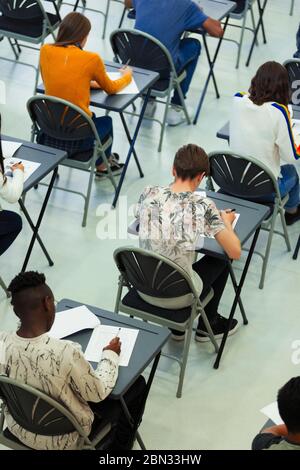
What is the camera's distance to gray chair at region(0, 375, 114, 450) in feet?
11.0

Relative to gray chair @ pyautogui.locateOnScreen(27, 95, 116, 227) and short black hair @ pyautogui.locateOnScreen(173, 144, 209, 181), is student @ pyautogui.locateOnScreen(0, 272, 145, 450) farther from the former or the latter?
gray chair @ pyautogui.locateOnScreen(27, 95, 116, 227)

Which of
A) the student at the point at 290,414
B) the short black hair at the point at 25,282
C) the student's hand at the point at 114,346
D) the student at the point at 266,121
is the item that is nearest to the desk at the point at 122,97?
the student at the point at 266,121

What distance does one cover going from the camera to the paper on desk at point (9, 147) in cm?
499

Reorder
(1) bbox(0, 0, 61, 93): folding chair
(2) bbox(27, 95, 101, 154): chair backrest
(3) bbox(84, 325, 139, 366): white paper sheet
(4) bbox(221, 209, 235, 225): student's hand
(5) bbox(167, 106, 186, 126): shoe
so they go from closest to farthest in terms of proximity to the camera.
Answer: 1. (3) bbox(84, 325, 139, 366): white paper sheet
2. (4) bbox(221, 209, 235, 225): student's hand
3. (2) bbox(27, 95, 101, 154): chair backrest
4. (1) bbox(0, 0, 61, 93): folding chair
5. (5) bbox(167, 106, 186, 126): shoe

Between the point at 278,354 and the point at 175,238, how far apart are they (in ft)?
3.42

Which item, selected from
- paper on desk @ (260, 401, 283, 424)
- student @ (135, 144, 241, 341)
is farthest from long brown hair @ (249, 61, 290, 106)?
paper on desk @ (260, 401, 283, 424)

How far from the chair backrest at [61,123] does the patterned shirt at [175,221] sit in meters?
1.26

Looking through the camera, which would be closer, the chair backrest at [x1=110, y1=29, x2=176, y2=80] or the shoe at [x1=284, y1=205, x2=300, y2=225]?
the shoe at [x1=284, y1=205, x2=300, y2=225]

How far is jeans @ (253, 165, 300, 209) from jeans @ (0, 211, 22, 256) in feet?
4.51

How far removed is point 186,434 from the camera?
4309mm

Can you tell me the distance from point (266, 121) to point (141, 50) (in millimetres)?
1537

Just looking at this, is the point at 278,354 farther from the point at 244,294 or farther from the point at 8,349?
the point at 8,349

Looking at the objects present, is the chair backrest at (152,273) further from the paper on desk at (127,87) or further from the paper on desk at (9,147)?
the paper on desk at (127,87)
